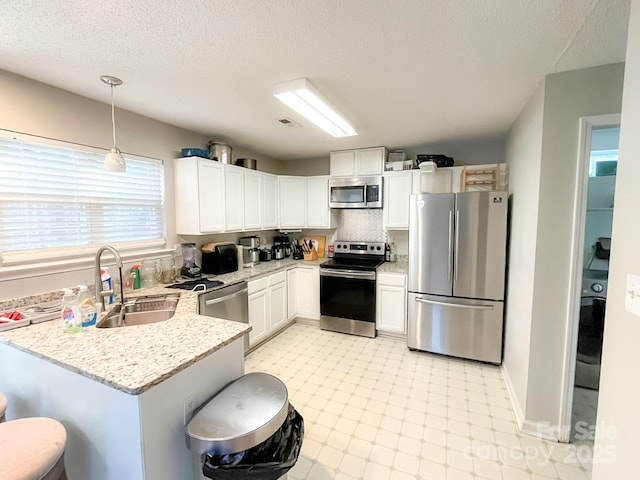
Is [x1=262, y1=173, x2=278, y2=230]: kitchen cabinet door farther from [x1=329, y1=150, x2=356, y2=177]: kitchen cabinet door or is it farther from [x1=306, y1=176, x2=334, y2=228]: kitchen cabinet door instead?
[x1=329, y1=150, x2=356, y2=177]: kitchen cabinet door

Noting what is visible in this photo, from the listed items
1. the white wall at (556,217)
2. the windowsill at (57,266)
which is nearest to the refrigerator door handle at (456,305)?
the white wall at (556,217)

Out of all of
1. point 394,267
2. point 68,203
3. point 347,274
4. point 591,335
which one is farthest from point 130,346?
point 591,335

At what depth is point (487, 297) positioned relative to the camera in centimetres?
284

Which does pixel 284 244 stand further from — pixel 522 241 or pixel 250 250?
pixel 522 241

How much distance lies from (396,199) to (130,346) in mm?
3239

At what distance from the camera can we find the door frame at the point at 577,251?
1.76 meters

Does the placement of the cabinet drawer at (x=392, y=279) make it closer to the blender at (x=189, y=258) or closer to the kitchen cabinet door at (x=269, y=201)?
the kitchen cabinet door at (x=269, y=201)

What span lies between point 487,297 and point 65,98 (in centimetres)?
399

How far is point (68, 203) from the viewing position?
2.17 metres

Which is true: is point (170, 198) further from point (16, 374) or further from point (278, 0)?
point (278, 0)

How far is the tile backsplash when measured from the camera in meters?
4.18

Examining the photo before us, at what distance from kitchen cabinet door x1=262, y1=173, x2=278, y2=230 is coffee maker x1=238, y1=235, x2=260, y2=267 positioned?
248mm

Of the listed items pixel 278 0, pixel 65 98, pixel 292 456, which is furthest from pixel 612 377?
pixel 65 98

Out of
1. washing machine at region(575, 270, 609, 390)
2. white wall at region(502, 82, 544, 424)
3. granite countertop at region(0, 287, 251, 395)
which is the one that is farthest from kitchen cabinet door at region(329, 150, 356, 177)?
granite countertop at region(0, 287, 251, 395)
